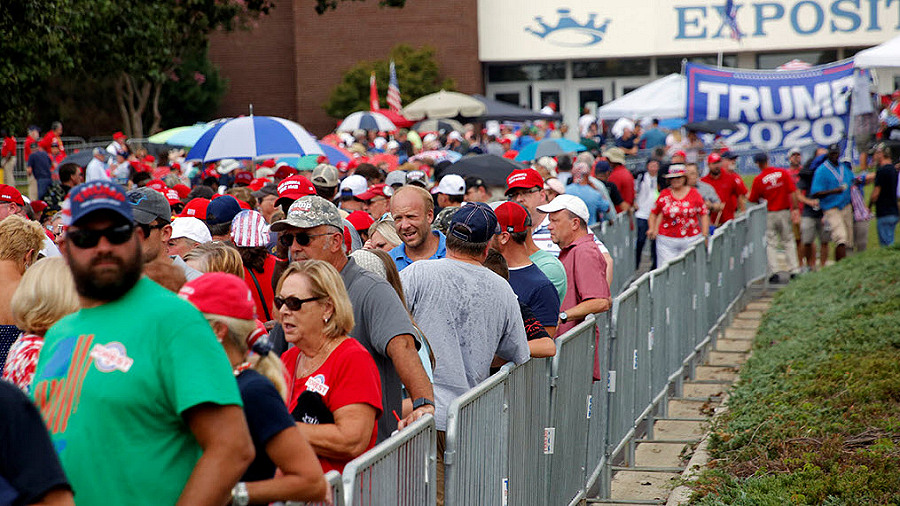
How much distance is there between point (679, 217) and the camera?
14133mm

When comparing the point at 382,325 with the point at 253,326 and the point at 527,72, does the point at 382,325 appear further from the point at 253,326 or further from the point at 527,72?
the point at 527,72

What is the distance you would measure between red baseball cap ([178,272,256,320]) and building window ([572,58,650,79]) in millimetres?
45580

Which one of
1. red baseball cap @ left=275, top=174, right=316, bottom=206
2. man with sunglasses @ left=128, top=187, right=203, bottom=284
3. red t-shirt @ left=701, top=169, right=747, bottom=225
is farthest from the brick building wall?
man with sunglasses @ left=128, top=187, right=203, bottom=284

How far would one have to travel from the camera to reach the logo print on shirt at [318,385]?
159 inches

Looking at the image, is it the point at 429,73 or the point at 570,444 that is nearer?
the point at 570,444

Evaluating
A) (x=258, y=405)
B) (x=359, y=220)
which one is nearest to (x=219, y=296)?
(x=258, y=405)

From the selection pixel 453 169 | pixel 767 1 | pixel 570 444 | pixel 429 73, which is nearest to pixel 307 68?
pixel 429 73

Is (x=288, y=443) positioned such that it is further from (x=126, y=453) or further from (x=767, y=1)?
(x=767, y=1)

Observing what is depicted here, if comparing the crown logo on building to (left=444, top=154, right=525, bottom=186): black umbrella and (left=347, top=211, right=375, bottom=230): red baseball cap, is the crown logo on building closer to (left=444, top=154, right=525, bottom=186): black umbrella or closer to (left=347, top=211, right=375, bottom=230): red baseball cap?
(left=444, top=154, right=525, bottom=186): black umbrella

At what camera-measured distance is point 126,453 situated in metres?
2.76

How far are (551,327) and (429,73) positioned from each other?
38.1 m

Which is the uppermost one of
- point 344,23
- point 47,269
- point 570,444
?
point 344,23

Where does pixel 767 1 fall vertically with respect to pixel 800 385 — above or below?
above

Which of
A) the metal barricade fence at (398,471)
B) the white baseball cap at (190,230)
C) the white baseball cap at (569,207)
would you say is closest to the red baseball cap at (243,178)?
the white baseball cap at (569,207)
